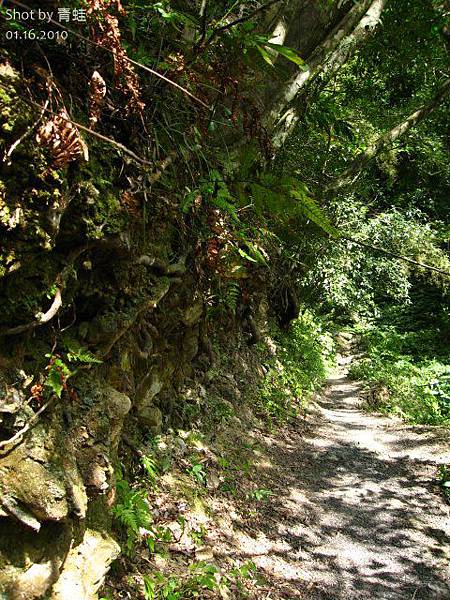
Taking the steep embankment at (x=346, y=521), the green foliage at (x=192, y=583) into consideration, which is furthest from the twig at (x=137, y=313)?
the steep embankment at (x=346, y=521)

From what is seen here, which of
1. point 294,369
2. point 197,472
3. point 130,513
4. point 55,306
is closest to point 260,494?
point 197,472

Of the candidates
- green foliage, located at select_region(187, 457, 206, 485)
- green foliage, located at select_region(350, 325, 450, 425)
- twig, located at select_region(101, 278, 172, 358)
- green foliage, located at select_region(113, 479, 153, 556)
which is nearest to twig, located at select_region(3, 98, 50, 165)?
twig, located at select_region(101, 278, 172, 358)

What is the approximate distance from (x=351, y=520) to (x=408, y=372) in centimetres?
814

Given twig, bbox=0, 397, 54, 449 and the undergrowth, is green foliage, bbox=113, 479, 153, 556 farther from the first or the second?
twig, bbox=0, 397, 54, 449

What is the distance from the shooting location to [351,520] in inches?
201

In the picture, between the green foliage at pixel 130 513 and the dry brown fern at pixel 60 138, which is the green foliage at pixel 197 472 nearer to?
the green foliage at pixel 130 513

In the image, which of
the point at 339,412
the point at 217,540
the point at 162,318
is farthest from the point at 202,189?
the point at 339,412

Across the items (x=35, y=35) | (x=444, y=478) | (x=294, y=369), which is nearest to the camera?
(x=35, y=35)

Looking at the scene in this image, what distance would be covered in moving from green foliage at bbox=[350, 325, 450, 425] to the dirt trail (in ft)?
5.59

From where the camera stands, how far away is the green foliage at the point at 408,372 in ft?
32.0

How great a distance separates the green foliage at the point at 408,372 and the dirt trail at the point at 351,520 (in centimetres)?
170

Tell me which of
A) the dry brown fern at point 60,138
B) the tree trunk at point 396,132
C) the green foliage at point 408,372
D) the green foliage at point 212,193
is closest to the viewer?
the dry brown fern at point 60,138

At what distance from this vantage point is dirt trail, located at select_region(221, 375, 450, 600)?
3992mm

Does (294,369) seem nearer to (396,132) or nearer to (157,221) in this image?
(396,132)
